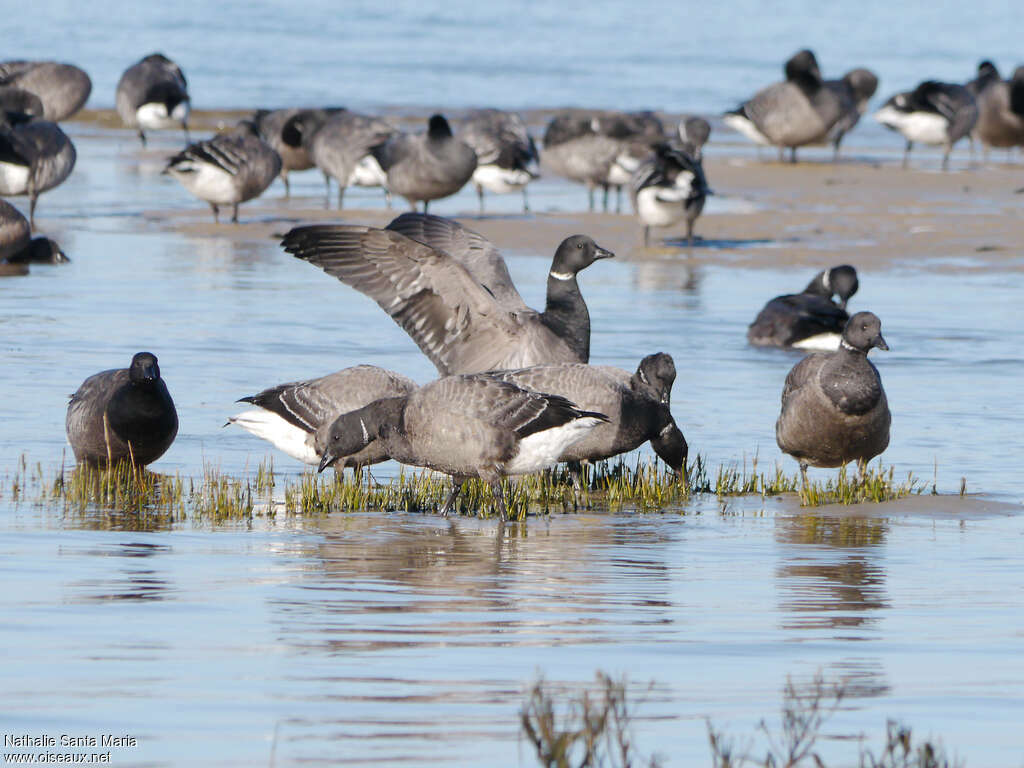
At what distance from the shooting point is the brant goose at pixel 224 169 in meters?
21.9

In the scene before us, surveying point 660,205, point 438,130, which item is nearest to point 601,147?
point 438,130

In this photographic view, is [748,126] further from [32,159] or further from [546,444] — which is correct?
[546,444]

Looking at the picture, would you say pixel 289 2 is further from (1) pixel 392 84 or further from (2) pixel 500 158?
(2) pixel 500 158

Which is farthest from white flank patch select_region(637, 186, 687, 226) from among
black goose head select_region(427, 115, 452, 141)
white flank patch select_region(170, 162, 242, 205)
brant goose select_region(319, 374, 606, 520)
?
brant goose select_region(319, 374, 606, 520)

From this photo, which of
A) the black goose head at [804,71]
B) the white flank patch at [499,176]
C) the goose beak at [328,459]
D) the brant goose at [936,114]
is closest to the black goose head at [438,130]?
the white flank patch at [499,176]

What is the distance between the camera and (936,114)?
31297 mm

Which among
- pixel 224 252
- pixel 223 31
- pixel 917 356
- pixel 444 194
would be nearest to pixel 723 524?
pixel 917 356

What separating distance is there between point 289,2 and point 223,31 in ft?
36.3

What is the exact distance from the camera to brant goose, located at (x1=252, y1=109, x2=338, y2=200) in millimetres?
26438

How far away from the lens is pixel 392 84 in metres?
44.8

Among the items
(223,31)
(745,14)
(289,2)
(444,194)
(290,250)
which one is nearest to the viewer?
(290,250)

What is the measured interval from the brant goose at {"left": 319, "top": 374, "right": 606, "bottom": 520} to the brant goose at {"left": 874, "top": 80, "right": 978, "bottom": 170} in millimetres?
23318

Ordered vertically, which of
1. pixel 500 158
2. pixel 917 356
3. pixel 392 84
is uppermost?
pixel 392 84

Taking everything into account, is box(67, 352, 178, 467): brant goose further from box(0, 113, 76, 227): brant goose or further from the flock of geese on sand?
box(0, 113, 76, 227): brant goose
